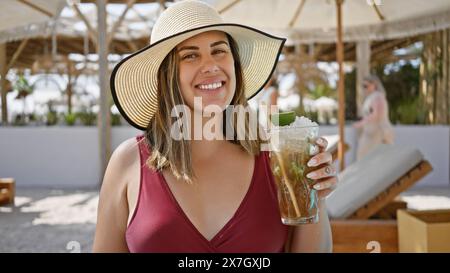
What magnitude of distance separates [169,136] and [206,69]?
0.24 meters

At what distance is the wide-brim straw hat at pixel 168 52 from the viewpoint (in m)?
1.30

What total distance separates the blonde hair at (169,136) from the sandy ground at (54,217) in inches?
92.7

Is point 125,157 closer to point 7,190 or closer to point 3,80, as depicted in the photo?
point 7,190

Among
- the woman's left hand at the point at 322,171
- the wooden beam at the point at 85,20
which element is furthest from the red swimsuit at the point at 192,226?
the wooden beam at the point at 85,20

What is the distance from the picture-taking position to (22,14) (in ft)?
11.6

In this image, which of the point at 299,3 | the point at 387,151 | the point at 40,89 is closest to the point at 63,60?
the point at 40,89

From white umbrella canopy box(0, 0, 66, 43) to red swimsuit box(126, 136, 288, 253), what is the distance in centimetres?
267

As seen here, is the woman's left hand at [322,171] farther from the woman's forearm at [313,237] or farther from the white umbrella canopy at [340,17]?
the white umbrella canopy at [340,17]

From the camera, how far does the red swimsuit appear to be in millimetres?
1191

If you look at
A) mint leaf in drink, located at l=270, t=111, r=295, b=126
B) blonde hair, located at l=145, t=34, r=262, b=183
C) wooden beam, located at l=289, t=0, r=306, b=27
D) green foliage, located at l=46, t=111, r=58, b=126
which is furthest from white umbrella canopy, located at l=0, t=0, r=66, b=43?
green foliage, located at l=46, t=111, r=58, b=126

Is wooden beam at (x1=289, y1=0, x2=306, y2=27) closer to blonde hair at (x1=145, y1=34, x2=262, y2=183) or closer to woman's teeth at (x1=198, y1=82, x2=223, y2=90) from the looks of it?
blonde hair at (x1=145, y1=34, x2=262, y2=183)

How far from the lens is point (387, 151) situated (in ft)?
11.7

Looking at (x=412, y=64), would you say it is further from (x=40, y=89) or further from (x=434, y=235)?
(x=434, y=235)
